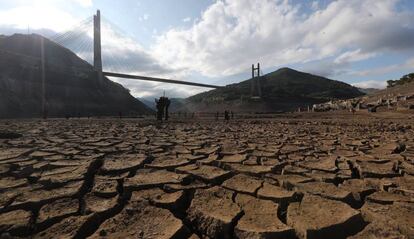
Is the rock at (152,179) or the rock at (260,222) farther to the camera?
the rock at (152,179)

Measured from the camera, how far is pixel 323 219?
159cm

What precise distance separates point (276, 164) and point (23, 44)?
50.5 meters

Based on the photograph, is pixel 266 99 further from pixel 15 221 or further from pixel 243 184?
pixel 15 221

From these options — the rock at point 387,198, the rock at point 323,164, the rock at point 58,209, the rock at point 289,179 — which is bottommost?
the rock at point 58,209

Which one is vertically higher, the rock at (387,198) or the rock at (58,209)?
the rock at (387,198)

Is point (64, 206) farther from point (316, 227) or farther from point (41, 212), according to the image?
point (316, 227)

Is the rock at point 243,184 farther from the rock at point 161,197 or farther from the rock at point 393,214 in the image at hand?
the rock at point 393,214

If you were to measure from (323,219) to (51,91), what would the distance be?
34085mm

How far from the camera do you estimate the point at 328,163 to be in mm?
2912

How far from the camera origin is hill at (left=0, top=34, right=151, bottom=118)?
26.4 meters

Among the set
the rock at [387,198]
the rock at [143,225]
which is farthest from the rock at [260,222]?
the rock at [387,198]

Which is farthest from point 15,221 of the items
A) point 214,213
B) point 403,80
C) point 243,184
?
point 403,80

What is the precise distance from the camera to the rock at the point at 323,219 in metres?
1.48

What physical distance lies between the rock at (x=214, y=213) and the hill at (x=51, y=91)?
26164mm
